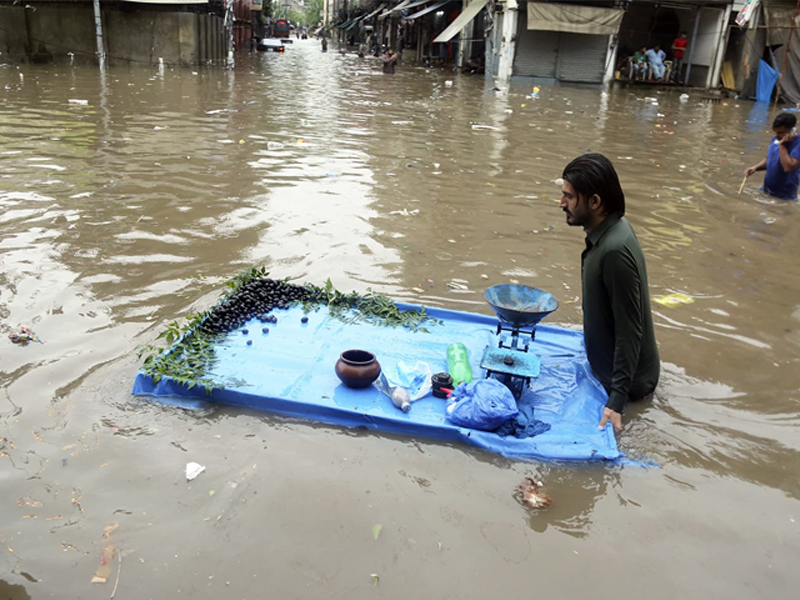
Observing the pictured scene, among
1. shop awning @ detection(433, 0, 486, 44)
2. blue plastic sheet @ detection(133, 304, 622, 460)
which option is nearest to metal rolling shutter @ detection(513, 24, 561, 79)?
shop awning @ detection(433, 0, 486, 44)

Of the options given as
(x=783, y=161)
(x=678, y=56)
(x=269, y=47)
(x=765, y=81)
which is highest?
(x=269, y=47)

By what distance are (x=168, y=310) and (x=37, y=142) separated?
6.29 metres

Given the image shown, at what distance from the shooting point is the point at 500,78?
23312 millimetres

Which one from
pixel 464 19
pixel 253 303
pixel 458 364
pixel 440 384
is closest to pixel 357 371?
pixel 440 384

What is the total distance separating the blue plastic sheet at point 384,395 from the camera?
329 centimetres

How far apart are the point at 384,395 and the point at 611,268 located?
143 centimetres

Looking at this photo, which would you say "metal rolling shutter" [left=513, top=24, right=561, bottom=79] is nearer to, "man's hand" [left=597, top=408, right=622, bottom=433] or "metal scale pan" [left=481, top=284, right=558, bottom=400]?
"metal scale pan" [left=481, top=284, right=558, bottom=400]

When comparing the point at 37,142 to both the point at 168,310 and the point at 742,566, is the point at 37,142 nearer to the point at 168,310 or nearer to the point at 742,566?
the point at 168,310

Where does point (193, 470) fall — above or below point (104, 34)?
below

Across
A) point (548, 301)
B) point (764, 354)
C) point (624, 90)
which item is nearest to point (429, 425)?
point (548, 301)

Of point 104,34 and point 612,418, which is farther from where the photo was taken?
point 104,34

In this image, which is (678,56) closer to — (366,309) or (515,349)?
(366,309)

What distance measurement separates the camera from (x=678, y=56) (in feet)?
76.2

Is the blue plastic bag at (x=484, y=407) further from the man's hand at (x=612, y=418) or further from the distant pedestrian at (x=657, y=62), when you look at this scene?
the distant pedestrian at (x=657, y=62)
